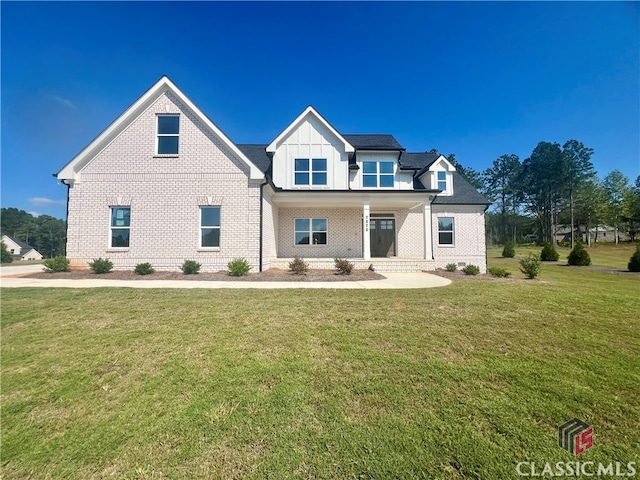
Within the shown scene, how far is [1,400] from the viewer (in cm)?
288

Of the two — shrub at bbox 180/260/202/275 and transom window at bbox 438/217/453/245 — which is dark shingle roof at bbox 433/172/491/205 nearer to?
transom window at bbox 438/217/453/245

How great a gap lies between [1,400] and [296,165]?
45.0 ft

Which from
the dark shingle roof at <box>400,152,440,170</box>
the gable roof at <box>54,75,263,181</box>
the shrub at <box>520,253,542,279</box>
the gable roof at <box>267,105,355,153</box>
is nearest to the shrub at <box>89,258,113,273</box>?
the gable roof at <box>54,75,263,181</box>

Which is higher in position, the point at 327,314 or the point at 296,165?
the point at 296,165

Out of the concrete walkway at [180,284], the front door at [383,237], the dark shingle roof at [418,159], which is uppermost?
the dark shingle roof at [418,159]

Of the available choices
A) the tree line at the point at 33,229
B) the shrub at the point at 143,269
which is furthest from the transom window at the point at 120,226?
the tree line at the point at 33,229

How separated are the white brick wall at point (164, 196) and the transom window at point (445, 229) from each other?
11498 mm

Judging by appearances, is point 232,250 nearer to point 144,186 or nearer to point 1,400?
point 144,186

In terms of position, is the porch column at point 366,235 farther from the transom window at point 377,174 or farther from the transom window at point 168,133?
the transom window at point 168,133

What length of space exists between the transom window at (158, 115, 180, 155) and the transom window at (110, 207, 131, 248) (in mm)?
3235

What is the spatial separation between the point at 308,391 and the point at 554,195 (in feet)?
196

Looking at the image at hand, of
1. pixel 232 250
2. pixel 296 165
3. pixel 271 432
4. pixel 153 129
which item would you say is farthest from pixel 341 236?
pixel 271 432

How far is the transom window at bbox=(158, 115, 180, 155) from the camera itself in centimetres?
1209

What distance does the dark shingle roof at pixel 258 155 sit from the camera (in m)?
15.8
